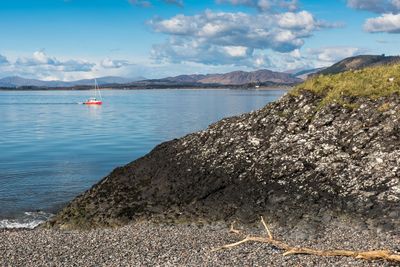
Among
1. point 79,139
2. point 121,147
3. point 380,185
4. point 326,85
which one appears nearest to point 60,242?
point 380,185

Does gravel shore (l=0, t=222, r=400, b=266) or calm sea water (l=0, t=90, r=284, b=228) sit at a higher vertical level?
gravel shore (l=0, t=222, r=400, b=266)

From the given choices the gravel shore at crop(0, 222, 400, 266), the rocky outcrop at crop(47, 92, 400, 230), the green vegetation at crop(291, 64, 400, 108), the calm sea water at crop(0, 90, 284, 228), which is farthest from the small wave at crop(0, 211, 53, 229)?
the green vegetation at crop(291, 64, 400, 108)

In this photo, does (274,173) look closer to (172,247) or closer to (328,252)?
(172,247)

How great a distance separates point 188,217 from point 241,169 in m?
5.28

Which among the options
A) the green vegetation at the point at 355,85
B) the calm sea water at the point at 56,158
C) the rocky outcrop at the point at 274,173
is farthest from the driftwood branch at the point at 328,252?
the calm sea water at the point at 56,158

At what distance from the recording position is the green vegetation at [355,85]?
32.8 m

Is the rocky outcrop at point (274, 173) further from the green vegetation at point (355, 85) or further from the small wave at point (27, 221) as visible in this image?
the small wave at point (27, 221)

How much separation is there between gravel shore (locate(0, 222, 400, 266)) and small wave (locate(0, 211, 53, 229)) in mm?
5744

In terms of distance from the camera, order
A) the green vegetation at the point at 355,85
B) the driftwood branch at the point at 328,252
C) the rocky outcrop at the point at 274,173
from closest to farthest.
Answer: the driftwood branch at the point at 328,252 → the rocky outcrop at the point at 274,173 → the green vegetation at the point at 355,85

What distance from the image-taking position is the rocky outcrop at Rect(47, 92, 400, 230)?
24.7 m

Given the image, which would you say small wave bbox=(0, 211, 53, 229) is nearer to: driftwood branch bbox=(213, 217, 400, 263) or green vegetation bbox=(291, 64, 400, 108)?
driftwood branch bbox=(213, 217, 400, 263)

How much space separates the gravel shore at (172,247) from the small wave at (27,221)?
574 cm

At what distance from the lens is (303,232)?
22328mm

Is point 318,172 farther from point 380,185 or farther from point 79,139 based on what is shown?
point 79,139
